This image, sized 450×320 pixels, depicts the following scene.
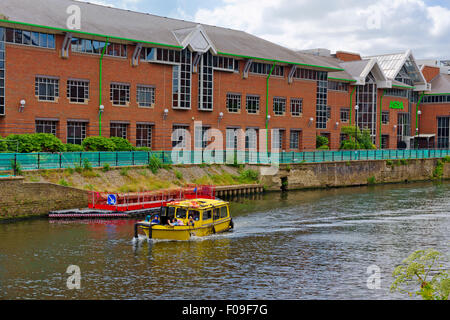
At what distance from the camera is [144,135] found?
61.3 meters

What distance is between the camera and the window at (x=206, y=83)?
2539 inches

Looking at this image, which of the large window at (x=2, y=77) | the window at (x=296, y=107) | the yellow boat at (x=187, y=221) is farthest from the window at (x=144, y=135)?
the yellow boat at (x=187, y=221)

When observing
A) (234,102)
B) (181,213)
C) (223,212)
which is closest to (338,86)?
(234,102)

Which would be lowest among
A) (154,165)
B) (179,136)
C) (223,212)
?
(223,212)

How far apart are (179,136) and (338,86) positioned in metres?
33.3

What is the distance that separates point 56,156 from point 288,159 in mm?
26292

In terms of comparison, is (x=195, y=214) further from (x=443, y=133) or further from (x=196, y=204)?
(x=443, y=133)

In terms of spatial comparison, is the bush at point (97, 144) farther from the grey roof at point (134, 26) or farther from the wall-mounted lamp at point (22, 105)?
the grey roof at point (134, 26)

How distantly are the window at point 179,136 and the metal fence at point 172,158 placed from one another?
485cm

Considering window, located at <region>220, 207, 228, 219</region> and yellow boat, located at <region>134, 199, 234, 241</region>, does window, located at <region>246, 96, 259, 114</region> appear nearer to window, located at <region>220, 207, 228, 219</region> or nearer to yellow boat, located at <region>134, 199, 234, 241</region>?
window, located at <region>220, 207, 228, 219</region>

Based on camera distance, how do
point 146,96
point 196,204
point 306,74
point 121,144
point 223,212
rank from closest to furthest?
point 196,204, point 223,212, point 121,144, point 146,96, point 306,74

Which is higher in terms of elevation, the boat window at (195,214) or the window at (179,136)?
the window at (179,136)

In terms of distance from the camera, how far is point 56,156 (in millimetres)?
44812

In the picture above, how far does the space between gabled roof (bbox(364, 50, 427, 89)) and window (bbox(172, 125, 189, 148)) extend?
4329 centimetres
